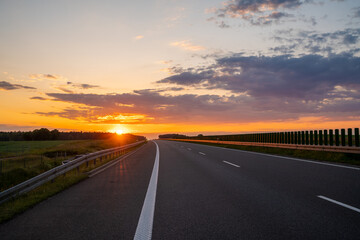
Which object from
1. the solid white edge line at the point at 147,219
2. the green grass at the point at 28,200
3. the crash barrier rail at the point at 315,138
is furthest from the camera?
the crash barrier rail at the point at 315,138

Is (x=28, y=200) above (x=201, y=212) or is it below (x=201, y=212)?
below

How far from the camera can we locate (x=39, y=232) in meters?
4.19

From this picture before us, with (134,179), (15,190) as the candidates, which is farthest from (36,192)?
(134,179)

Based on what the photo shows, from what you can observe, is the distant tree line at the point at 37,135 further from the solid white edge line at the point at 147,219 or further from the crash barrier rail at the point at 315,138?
the solid white edge line at the point at 147,219

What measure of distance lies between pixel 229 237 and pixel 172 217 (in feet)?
4.35

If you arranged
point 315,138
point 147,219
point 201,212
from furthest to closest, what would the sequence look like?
1. point 315,138
2. point 201,212
3. point 147,219

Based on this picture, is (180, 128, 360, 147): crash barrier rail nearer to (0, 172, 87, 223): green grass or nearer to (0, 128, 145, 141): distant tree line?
(0, 172, 87, 223): green grass

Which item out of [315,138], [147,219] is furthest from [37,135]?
[147,219]

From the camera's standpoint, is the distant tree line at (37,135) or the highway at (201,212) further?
the distant tree line at (37,135)

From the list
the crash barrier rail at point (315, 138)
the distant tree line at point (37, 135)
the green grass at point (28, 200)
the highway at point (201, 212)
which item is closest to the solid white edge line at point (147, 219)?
the highway at point (201, 212)

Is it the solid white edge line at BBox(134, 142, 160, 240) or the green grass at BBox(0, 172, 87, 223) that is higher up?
the solid white edge line at BBox(134, 142, 160, 240)

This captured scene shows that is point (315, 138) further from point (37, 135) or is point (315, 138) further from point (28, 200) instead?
point (37, 135)

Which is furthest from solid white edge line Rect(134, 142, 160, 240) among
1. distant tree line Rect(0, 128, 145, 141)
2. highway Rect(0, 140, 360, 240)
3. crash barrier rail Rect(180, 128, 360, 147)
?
distant tree line Rect(0, 128, 145, 141)

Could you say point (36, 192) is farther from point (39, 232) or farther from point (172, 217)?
point (172, 217)
